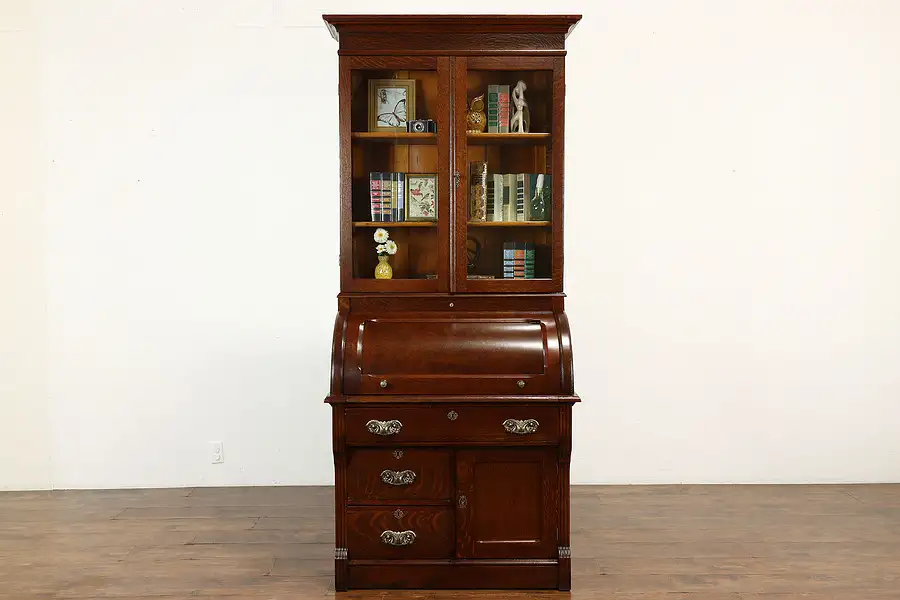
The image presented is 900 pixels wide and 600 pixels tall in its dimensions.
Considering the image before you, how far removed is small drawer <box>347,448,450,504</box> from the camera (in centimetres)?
282

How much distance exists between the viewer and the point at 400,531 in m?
2.83

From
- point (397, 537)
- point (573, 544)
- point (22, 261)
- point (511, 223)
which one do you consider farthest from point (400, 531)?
point (22, 261)

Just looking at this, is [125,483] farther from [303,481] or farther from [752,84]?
[752,84]

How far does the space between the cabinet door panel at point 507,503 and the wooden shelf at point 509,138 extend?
3.68 ft

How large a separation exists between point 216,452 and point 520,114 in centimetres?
226

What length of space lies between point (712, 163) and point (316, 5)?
209 cm

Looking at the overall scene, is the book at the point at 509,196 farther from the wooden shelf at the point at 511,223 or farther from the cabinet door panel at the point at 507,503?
the cabinet door panel at the point at 507,503

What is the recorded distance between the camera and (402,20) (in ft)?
9.27

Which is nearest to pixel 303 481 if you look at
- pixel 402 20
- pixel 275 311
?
pixel 275 311

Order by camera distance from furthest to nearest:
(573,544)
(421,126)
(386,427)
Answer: (573,544), (421,126), (386,427)

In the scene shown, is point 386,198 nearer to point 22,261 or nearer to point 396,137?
point 396,137

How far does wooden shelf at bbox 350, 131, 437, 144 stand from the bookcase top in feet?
1.16

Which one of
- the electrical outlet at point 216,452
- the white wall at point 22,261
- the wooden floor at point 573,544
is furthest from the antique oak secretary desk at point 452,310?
the white wall at point 22,261

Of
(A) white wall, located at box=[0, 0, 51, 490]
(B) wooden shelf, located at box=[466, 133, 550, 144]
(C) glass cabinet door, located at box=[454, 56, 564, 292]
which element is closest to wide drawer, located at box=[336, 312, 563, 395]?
(C) glass cabinet door, located at box=[454, 56, 564, 292]
